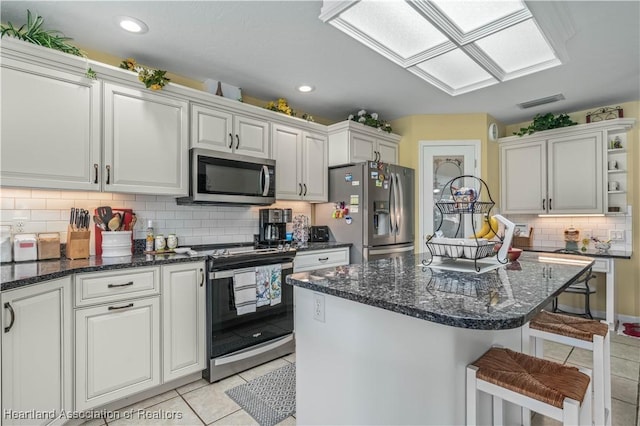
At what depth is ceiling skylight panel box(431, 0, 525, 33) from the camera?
1.87 meters

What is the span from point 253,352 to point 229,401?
1.51 feet

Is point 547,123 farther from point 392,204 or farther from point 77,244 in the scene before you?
point 77,244

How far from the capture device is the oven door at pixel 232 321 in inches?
96.3

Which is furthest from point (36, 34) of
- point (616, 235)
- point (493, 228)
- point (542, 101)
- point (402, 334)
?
point (616, 235)

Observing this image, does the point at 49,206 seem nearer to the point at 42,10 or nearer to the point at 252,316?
the point at 42,10

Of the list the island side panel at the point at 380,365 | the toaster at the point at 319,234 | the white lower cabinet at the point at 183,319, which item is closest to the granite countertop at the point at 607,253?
the toaster at the point at 319,234

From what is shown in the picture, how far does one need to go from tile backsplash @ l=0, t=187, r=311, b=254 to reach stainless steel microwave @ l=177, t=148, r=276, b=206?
0.69 ft

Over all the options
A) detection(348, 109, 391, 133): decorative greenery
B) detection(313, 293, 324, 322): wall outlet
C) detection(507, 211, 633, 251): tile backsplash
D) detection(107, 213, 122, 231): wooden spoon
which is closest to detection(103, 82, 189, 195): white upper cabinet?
detection(107, 213, 122, 231): wooden spoon

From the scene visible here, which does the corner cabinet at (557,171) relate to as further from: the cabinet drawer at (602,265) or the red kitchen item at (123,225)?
the red kitchen item at (123,225)

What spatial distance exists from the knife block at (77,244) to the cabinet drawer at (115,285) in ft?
1.38

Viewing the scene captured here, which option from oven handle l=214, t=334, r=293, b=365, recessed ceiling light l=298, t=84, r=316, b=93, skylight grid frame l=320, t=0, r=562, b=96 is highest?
recessed ceiling light l=298, t=84, r=316, b=93

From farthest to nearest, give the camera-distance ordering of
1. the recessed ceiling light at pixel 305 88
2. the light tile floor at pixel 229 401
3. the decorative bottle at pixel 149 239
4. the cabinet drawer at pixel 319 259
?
the recessed ceiling light at pixel 305 88 → the cabinet drawer at pixel 319 259 → the decorative bottle at pixel 149 239 → the light tile floor at pixel 229 401

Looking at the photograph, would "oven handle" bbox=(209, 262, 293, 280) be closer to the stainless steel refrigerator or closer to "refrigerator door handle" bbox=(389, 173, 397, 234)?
the stainless steel refrigerator

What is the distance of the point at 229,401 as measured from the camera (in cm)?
220
